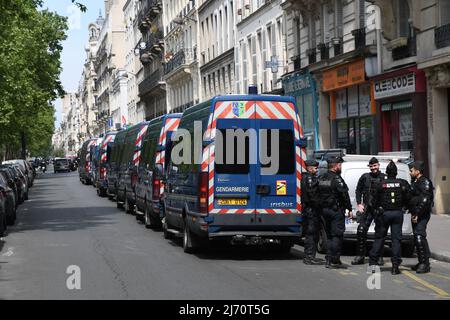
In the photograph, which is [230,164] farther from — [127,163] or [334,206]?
→ [127,163]

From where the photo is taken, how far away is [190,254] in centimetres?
1689

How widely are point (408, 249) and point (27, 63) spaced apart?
4090cm

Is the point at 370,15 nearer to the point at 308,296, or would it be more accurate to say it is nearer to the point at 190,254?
the point at 190,254

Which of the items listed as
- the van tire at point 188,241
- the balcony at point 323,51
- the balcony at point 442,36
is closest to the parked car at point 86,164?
the balcony at point 323,51

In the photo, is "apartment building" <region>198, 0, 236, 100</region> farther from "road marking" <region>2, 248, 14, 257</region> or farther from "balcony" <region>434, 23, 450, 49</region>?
"road marking" <region>2, 248, 14, 257</region>

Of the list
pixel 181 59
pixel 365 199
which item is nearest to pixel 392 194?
pixel 365 199

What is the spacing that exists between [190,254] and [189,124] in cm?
252

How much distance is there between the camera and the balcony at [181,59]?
2462 inches

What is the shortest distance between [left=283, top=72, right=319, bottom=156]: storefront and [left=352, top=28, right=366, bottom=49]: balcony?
15.9ft

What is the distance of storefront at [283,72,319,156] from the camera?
3531 centimetres

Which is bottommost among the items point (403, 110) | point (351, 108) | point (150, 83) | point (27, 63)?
point (403, 110)

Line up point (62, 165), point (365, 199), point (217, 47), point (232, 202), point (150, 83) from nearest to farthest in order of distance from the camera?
1. point (365, 199)
2. point (232, 202)
3. point (217, 47)
4. point (150, 83)
5. point (62, 165)

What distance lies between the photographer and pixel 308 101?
36156 mm
